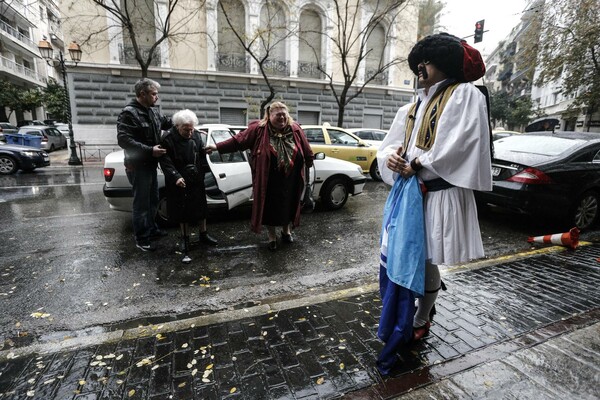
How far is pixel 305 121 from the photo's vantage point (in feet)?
70.2

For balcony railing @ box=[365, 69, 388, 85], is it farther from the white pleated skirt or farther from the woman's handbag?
the white pleated skirt

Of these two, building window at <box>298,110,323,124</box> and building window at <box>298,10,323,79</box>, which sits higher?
building window at <box>298,10,323,79</box>

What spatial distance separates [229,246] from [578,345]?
378 cm

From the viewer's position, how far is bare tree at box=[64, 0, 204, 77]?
1664cm

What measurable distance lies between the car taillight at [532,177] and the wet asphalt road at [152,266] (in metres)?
0.86

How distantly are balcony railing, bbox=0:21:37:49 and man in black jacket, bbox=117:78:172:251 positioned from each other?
3783cm

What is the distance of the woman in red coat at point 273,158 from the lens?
14.0 ft

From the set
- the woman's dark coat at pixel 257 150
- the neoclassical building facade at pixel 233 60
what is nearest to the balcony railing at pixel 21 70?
the neoclassical building facade at pixel 233 60

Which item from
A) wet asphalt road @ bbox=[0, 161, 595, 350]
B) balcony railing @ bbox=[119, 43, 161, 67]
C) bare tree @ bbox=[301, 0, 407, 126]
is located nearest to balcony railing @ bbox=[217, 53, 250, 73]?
balcony railing @ bbox=[119, 43, 161, 67]

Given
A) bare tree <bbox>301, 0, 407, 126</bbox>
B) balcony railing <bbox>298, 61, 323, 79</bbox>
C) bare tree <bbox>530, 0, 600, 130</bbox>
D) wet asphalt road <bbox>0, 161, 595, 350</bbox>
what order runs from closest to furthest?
wet asphalt road <bbox>0, 161, 595, 350</bbox>, bare tree <bbox>530, 0, 600, 130</bbox>, bare tree <bbox>301, 0, 407, 126</bbox>, balcony railing <bbox>298, 61, 323, 79</bbox>

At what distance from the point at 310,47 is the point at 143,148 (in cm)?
1881

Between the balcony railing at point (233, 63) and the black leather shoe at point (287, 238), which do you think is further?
the balcony railing at point (233, 63)

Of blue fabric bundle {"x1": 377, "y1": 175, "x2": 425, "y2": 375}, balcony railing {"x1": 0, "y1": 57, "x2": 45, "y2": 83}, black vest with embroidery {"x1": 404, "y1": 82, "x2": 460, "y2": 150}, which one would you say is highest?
balcony railing {"x1": 0, "y1": 57, "x2": 45, "y2": 83}

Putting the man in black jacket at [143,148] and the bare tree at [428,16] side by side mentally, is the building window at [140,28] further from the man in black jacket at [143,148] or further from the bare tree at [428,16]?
the bare tree at [428,16]
